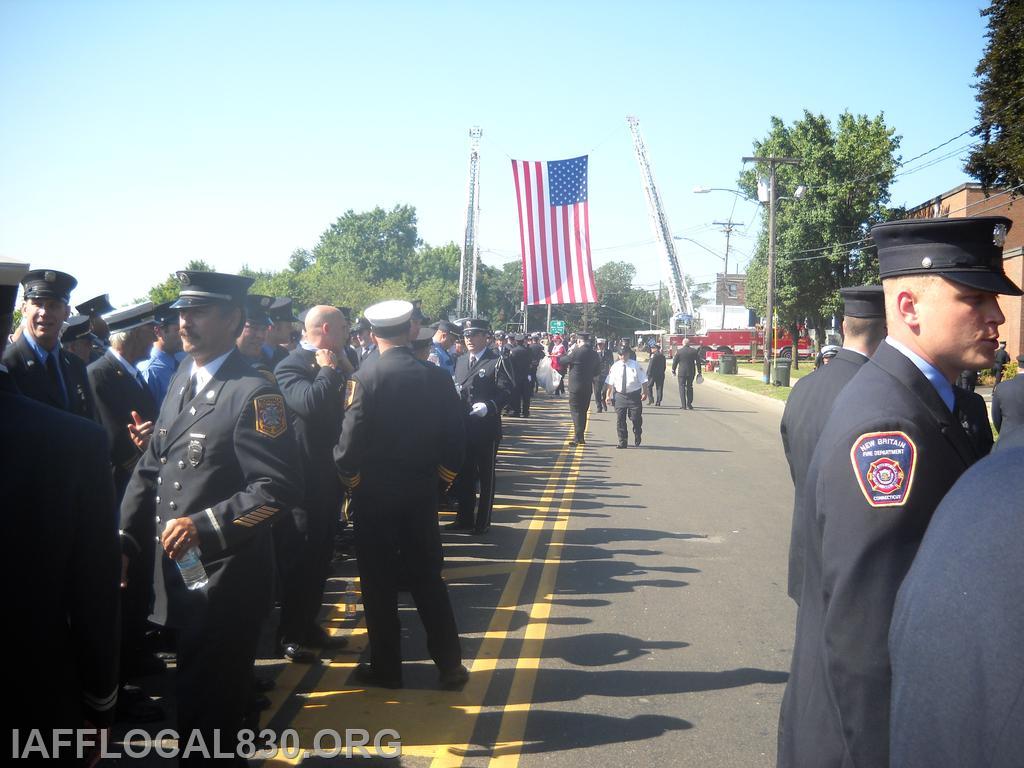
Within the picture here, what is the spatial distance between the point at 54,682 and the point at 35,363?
366cm

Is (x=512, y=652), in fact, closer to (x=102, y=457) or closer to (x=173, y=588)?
(x=173, y=588)

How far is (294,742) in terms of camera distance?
181 inches

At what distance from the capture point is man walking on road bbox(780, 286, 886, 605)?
453 cm

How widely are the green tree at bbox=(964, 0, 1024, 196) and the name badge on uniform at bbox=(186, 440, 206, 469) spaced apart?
26810 millimetres

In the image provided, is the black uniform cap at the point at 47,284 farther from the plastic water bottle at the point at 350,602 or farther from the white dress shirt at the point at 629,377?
the white dress shirt at the point at 629,377

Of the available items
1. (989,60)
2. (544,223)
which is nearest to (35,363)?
(544,223)

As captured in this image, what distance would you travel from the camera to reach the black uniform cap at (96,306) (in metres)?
7.87

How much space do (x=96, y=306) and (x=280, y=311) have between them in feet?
5.29

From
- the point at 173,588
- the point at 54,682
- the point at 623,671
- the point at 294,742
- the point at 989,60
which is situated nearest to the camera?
the point at 54,682

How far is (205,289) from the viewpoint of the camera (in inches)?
157

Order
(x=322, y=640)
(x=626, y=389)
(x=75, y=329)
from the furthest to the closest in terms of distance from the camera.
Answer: (x=626, y=389) → (x=75, y=329) → (x=322, y=640)

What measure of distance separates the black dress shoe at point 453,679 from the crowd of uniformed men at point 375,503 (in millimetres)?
32

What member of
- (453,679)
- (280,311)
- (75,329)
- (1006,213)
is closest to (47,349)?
(75,329)

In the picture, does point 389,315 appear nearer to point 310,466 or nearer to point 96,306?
point 310,466
